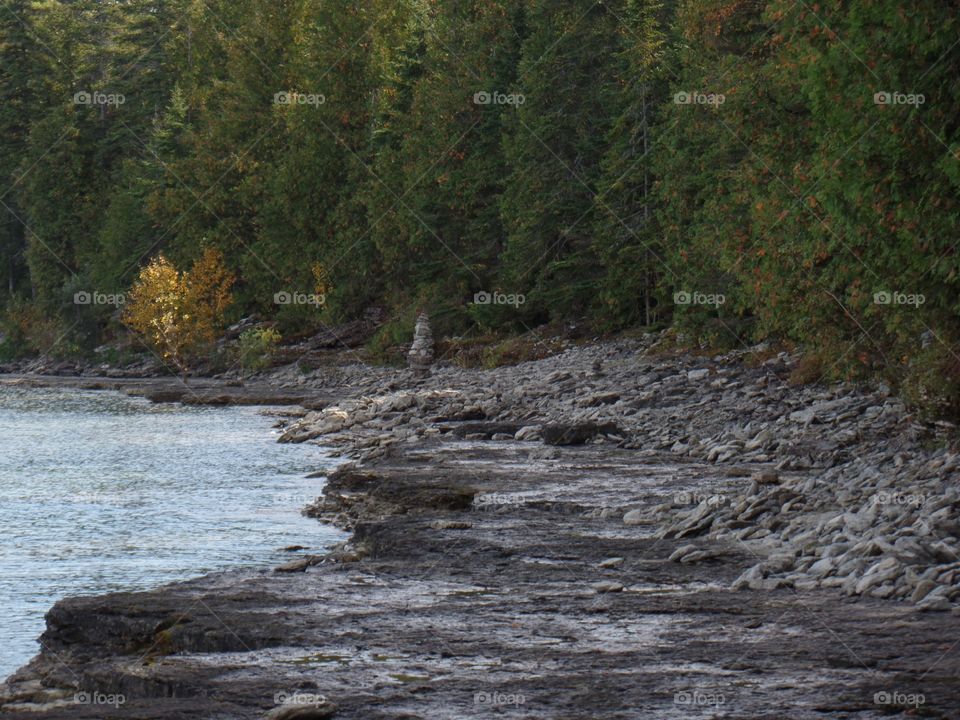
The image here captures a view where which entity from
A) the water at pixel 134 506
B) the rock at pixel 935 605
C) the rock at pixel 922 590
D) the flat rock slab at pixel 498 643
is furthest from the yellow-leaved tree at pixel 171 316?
the rock at pixel 935 605

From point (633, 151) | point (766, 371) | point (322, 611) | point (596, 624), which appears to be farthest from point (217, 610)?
point (633, 151)

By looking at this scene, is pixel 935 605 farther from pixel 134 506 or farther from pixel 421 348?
pixel 421 348

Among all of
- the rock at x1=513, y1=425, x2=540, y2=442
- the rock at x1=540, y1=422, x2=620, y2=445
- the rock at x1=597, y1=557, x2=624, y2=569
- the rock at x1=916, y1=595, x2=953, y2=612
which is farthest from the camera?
the rock at x1=513, y1=425, x2=540, y2=442

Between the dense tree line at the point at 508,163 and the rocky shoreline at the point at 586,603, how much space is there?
3.03 m

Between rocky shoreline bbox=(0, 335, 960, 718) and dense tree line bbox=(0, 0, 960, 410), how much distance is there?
3.03 metres

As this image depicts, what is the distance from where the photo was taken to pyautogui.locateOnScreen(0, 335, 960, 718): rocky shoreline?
8.62 meters

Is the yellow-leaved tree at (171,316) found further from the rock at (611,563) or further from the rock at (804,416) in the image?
→ the rock at (611,563)

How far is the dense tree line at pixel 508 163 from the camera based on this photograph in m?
15.9

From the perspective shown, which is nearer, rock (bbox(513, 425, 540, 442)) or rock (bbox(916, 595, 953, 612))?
rock (bbox(916, 595, 953, 612))

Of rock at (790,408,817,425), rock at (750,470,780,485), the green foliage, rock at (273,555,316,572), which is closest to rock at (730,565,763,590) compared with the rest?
rock at (273,555,316,572)

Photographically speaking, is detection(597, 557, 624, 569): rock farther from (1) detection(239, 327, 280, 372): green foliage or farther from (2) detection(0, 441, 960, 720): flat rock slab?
(1) detection(239, 327, 280, 372): green foliage

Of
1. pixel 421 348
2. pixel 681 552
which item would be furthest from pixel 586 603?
pixel 421 348

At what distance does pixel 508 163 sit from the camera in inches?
1916

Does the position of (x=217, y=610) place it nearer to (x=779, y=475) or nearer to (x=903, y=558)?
(x=903, y=558)
